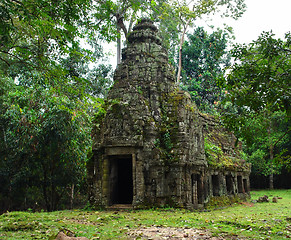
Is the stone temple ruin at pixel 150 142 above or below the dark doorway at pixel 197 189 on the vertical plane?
above

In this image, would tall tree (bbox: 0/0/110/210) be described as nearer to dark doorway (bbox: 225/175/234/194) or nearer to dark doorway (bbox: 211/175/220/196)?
dark doorway (bbox: 211/175/220/196)

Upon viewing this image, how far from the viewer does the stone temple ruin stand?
466 inches

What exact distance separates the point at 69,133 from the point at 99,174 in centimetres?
324

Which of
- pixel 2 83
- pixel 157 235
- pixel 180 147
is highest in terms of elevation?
pixel 2 83

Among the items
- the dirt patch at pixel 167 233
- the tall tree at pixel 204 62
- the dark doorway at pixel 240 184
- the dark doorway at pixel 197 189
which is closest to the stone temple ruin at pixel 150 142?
the dark doorway at pixel 197 189

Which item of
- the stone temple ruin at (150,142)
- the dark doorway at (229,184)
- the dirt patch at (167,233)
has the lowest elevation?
the dirt patch at (167,233)

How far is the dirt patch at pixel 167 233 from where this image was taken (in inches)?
252

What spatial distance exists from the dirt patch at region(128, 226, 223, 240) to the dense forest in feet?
8.27

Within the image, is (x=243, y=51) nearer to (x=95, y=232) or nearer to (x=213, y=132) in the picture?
(x=95, y=232)

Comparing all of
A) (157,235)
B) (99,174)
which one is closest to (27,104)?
(99,174)

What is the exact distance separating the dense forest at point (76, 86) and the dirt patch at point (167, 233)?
8.27 feet

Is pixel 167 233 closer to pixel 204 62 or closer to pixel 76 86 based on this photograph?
pixel 76 86

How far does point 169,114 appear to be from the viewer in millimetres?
13234

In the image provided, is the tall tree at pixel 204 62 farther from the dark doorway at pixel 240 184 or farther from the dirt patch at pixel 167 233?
the dirt patch at pixel 167 233
